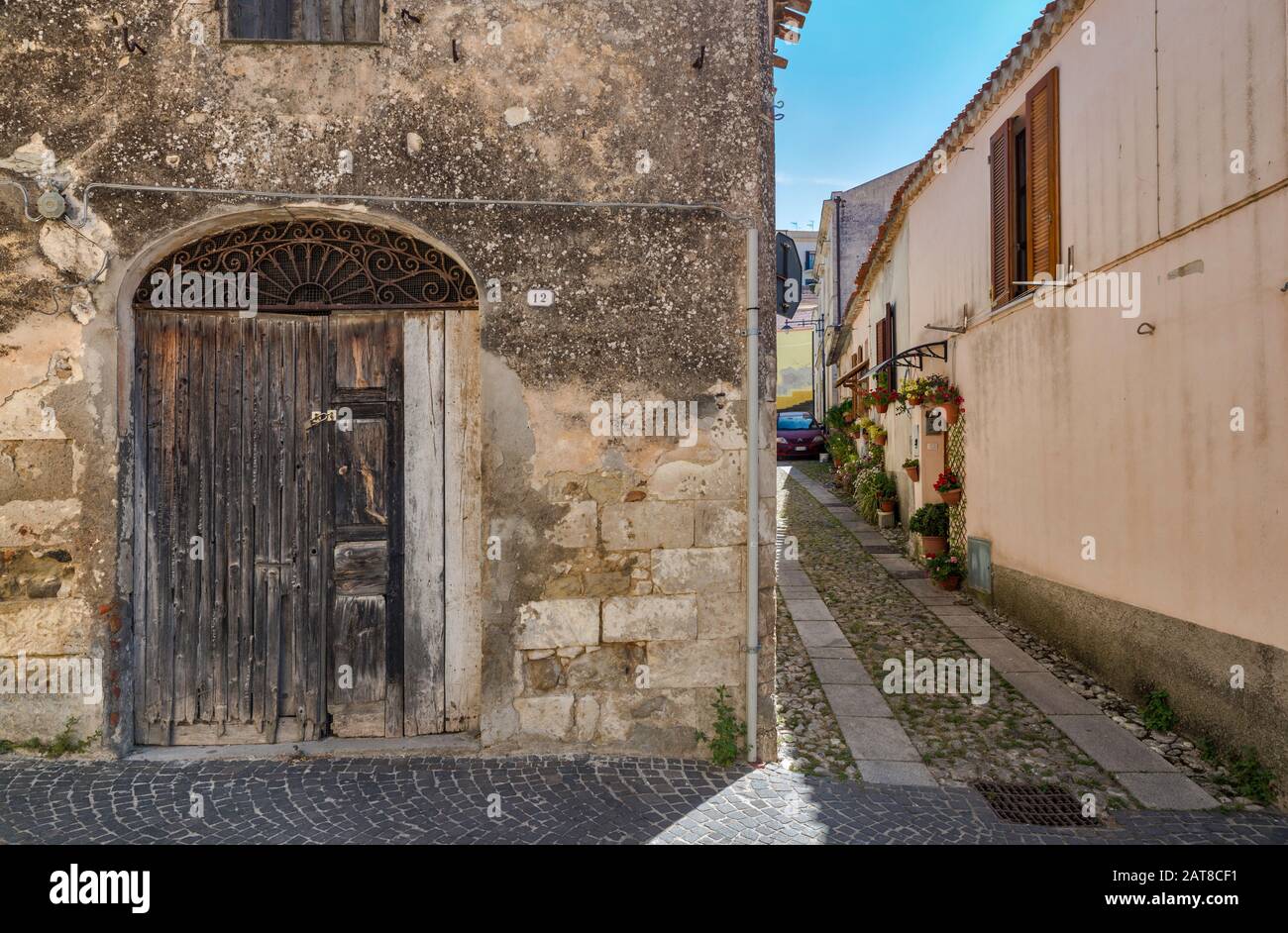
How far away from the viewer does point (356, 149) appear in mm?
4188

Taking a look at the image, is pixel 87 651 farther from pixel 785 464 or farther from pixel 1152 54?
pixel 785 464

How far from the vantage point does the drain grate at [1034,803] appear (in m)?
3.81

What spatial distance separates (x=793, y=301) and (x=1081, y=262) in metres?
2.91

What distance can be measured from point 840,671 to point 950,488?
403 cm

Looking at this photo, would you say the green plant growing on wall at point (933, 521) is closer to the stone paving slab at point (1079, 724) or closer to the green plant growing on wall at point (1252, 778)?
the stone paving slab at point (1079, 724)

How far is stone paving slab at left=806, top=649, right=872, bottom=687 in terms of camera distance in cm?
585

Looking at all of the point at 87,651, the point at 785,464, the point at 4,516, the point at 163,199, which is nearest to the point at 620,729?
the point at 87,651

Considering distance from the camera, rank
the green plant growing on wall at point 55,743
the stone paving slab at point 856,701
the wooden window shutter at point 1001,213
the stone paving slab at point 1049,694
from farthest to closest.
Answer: the wooden window shutter at point 1001,213 → the stone paving slab at point 1049,694 → the stone paving slab at point 856,701 → the green plant growing on wall at point 55,743

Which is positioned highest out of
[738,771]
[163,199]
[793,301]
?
[163,199]

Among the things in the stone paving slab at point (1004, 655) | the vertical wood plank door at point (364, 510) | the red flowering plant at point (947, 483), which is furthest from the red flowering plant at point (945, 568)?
the vertical wood plank door at point (364, 510)

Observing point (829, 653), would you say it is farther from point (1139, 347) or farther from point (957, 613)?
point (1139, 347)

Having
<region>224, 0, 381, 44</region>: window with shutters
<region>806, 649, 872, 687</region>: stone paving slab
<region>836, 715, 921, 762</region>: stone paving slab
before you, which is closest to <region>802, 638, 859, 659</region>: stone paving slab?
<region>806, 649, 872, 687</region>: stone paving slab

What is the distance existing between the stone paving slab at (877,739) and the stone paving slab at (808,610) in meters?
2.50

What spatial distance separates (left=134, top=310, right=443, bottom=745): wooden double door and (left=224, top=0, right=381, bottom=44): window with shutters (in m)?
1.59
